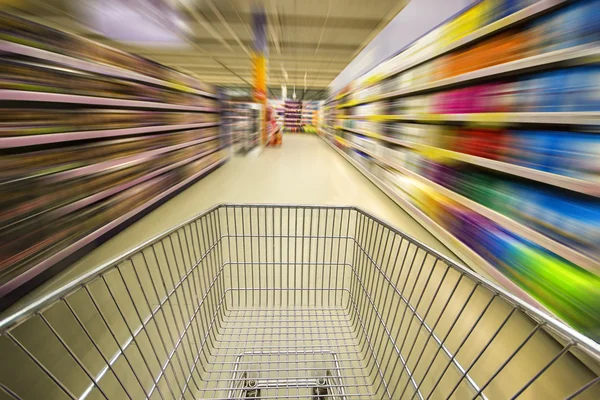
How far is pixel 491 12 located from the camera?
1.80m

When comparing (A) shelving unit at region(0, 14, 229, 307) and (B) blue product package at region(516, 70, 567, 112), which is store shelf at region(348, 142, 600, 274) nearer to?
(B) blue product package at region(516, 70, 567, 112)

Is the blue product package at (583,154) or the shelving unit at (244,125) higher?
the blue product package at (583,154)

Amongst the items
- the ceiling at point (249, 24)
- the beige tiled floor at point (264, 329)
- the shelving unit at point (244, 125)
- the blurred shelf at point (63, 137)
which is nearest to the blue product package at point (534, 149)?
the beige tiled floor at point (264, 329)

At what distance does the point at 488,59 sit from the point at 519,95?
437 mm

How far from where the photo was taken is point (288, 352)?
1.03 m

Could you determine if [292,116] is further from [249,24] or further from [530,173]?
[530,173]

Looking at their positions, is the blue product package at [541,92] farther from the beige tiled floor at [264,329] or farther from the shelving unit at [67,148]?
the shelving unit at [67,148]

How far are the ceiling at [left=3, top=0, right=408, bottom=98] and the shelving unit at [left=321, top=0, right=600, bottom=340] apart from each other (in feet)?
7.82

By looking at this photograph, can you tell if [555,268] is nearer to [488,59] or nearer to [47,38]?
[488,59]

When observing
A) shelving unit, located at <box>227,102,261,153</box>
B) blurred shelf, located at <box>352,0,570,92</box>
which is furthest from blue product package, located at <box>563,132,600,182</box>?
shelving unit, located at <box>227,102,261,153</box>

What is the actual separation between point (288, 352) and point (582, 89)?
1.87m

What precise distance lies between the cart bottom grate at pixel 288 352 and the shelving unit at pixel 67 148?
59.0 inches

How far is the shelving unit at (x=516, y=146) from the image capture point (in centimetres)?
127

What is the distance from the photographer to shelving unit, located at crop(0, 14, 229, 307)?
62.1 inches
